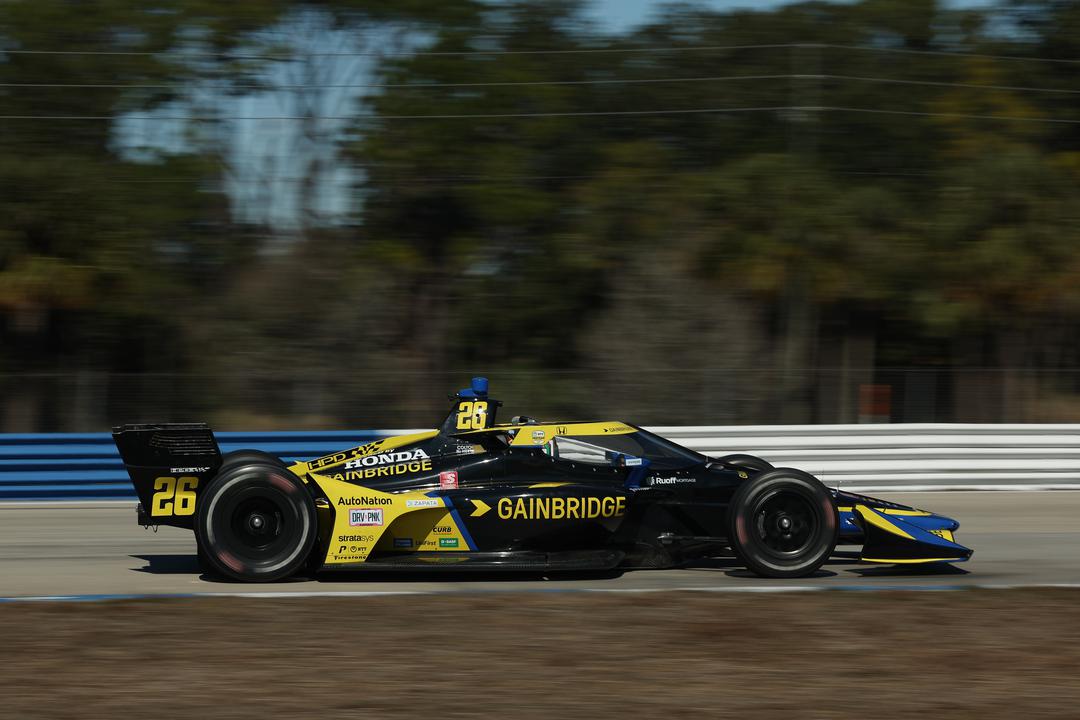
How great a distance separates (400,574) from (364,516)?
875 mm

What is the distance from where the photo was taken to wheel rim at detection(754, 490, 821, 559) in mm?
9094

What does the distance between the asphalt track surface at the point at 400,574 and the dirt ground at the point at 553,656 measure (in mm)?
419

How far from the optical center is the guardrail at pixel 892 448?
49.7 ft

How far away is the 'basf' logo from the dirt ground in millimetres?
620

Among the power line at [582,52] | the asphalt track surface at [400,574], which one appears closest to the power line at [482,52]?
the power line at [582,52]

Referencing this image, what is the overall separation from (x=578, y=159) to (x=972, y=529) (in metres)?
15.0

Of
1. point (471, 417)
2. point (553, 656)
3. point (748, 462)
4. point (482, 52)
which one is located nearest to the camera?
point (553, 656)

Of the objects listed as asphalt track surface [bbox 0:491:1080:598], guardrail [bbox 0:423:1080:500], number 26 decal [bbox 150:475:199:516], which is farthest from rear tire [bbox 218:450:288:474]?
guardrail [bbox 0:423:1080:500]

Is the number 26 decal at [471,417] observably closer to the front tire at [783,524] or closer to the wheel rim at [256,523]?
the wheel rim at [256,523]

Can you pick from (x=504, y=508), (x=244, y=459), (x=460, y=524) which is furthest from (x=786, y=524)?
(x=244, y=459)

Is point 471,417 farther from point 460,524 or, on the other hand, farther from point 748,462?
point 748,462

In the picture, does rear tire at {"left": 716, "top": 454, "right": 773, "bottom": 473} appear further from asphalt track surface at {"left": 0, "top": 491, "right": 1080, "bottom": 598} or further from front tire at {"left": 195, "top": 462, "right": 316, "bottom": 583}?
front tire at {"left": 195, "top": 462, "right": 316, "bottom": 583}

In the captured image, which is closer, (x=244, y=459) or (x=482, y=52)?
(x=244, y=459)

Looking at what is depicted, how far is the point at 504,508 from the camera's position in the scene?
359 inches
